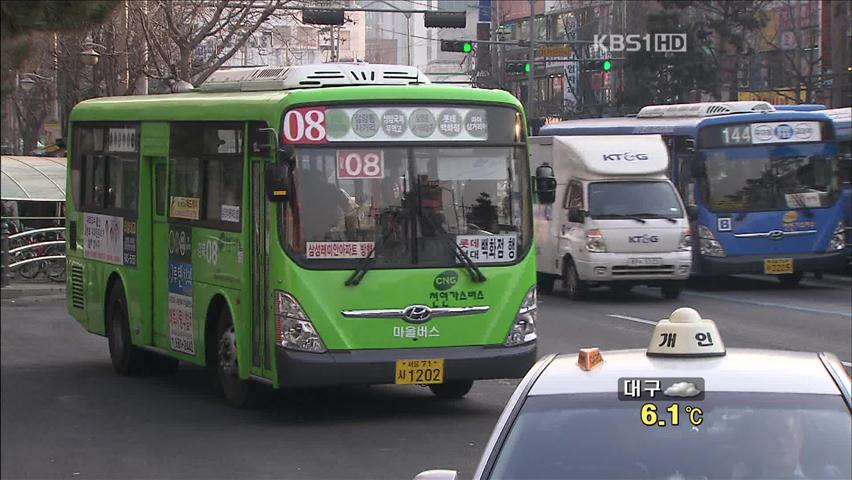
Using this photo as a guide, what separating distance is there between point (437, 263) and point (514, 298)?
739 millimetres

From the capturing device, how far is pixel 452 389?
14086 mm

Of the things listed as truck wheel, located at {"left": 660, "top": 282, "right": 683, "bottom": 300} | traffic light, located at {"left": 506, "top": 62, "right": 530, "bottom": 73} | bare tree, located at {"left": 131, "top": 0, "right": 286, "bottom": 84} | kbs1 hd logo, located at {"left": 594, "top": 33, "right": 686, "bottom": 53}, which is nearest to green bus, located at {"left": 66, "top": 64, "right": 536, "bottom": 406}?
truck wheel, located at {"left": 660, "top": 282, "right": 683, "bottom": 300}

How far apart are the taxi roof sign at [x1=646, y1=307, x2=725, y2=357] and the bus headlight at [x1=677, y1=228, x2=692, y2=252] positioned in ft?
64.7

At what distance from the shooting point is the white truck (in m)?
24.9

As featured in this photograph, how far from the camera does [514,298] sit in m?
12.9

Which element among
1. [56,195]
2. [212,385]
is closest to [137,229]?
[212,385]

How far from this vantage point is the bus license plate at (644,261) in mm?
24797

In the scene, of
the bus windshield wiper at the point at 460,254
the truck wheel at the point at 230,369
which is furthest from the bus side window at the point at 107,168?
the bus windshield wiper at the point at 460,254

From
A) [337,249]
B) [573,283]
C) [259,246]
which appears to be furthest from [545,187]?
[573,283]

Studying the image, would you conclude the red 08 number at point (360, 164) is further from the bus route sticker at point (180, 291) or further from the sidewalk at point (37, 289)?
the sidewalk at point (37, 289)

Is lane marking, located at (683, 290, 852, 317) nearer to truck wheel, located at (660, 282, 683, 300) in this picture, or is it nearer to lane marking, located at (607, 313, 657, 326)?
truck wheel, located at (660, 282, 683, 300)

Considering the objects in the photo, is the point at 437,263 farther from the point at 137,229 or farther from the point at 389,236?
the point at 137,229

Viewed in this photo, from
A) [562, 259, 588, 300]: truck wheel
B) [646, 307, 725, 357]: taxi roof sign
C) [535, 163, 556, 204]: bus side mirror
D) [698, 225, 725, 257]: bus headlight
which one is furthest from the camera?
[698, 225, 725, 257]: bus headlight

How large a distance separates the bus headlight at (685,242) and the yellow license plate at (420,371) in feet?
42.7
